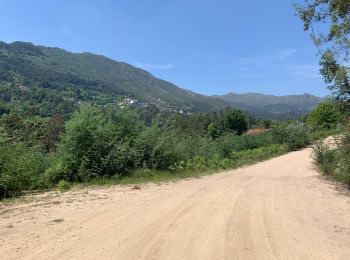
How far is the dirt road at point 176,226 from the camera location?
22.4 feet

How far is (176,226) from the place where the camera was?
28.4ft

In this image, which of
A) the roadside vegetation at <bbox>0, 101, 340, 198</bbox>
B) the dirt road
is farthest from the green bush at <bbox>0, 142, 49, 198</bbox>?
the dirt road

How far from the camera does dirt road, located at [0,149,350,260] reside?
681cm

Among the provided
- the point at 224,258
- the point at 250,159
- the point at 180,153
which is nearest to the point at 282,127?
the point at 250,159

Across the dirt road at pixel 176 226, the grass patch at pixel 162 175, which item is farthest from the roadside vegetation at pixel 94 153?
the dirt road at pixel 176 226

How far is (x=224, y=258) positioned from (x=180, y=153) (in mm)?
17381

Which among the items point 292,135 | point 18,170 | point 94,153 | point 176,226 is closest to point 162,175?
point 94,153

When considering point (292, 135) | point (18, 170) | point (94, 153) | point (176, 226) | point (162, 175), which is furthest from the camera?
point (292, 135)

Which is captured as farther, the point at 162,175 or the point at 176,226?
the point at 162,175

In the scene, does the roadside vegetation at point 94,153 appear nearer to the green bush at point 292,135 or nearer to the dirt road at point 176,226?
the dirt road at point 176,226

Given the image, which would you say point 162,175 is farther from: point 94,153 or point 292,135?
point 292,135

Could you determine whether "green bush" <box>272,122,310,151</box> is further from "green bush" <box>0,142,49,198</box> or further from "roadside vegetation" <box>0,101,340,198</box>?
"green bush" <box>0,142,49,198</box>

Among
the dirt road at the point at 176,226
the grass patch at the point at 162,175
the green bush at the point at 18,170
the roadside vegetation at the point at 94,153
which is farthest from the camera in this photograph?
the grass patch at the point at 162,175

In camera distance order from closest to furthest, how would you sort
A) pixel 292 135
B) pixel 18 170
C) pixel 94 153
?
pixel 18 170 → pixel 94 153 → pixel 292 135
